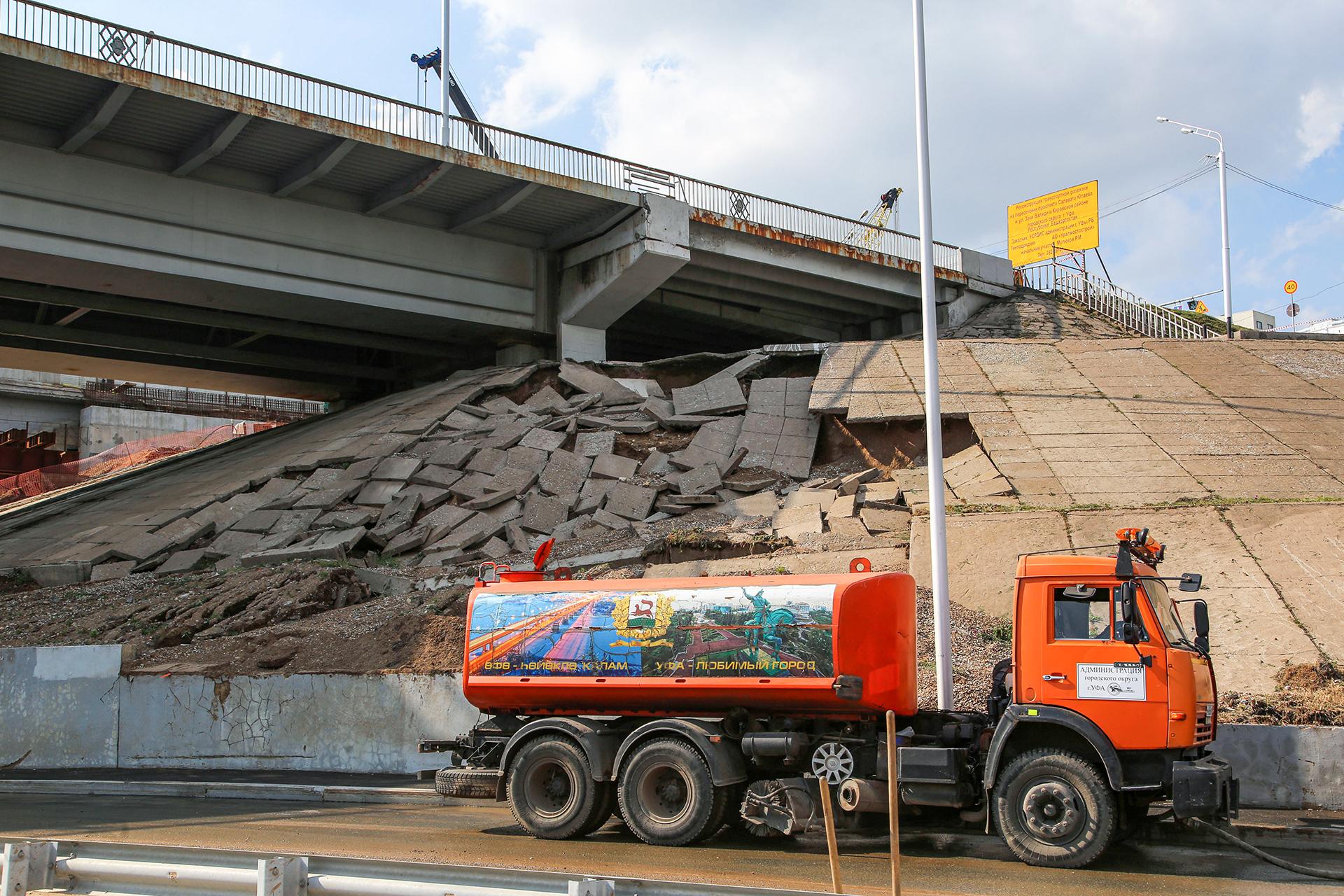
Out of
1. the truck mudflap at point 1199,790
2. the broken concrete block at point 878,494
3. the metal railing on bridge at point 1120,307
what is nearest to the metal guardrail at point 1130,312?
the metal railing on bridge at point 1120,307

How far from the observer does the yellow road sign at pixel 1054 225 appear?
52.9 metres

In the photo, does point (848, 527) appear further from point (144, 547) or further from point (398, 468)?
point (144, 547)

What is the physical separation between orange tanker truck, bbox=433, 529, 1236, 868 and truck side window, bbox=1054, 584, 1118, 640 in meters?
0.01

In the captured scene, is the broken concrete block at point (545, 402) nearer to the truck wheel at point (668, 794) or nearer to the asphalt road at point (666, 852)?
the asphalt road at point (666, 852)

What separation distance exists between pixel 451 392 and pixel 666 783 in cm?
2257

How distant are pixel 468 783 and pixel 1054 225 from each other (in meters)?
50.7

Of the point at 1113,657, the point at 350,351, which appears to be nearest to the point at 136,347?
the point at 350,351

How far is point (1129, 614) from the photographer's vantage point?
9219mm

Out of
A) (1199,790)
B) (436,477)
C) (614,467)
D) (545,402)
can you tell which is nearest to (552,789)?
(1199,790)

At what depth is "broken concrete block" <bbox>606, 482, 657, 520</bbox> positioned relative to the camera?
22406 millimetres

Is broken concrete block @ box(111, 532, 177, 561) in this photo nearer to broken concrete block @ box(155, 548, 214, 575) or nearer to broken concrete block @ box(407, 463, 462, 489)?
broken concrete block @ box(155, 548, 214, 575)

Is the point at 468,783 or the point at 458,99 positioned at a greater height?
the point at 458,99

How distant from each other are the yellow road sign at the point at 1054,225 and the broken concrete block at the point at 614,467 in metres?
32.8

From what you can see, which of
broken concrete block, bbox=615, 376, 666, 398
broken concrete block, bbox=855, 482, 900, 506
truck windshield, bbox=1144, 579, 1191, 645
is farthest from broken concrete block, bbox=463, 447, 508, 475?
truck windshield, bbox=1144, 579, 1191, 645
